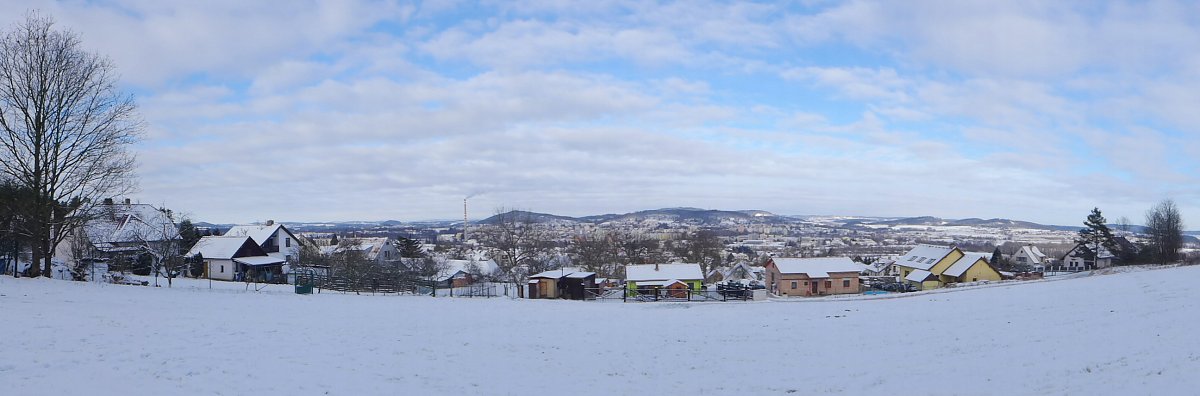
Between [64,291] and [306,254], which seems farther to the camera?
[306,254]

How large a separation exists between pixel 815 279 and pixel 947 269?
1642 centimetres

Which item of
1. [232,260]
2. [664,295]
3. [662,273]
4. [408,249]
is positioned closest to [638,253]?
[408,249]

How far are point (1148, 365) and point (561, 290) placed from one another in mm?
31671

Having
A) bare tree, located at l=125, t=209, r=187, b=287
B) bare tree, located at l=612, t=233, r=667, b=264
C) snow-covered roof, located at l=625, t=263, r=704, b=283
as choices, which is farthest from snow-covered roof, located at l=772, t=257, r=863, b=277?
bare tree, located at l=125, t=209, r=187, b=287

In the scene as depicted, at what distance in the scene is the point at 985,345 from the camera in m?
15.5

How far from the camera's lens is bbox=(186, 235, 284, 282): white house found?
48.5m

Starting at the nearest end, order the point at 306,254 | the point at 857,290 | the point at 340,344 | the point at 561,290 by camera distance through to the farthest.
Answer: the point at 340,344 < the point at 561,290 < the point at 857,290 < the point at 306,254

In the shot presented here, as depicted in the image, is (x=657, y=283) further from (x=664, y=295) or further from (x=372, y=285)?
(x=372, y=285)

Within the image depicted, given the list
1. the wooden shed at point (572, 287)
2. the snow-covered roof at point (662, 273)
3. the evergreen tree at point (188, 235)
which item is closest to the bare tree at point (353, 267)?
the evergreen tree at point (188, 235)

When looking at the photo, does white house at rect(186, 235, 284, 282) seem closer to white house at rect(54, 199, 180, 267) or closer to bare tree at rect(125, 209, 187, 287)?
bare tree at rect(125, 209, 187, 287)

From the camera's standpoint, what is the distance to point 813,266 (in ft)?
165

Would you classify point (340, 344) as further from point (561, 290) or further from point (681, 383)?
point (561, 290)

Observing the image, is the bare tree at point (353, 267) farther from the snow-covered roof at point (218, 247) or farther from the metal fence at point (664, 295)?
the metal fence at point (664, 295)

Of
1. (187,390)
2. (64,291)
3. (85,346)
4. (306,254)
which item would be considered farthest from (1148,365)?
(306,254)
